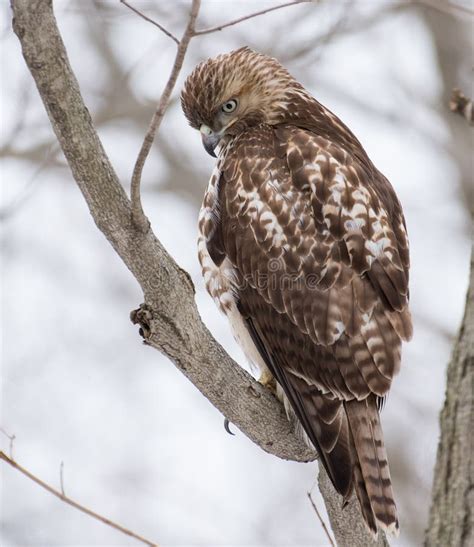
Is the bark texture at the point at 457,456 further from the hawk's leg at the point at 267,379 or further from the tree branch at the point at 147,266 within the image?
the hawk's leg at the point at 267,379

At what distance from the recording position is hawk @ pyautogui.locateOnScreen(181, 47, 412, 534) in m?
4.12

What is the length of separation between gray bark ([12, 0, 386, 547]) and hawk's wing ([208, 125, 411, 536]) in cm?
21

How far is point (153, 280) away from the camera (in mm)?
3676

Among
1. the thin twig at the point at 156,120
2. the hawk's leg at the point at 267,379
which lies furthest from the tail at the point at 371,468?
the thin twig at the point at 156,120

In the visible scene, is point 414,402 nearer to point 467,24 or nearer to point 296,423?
point 467,24

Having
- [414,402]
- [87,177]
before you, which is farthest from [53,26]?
[414,402]

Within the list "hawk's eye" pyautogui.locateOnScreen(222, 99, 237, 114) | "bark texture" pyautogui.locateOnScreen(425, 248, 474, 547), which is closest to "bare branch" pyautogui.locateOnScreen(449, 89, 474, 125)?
"bark texture" pyautogui.locateOnScreen(425, 248, 474, 547)

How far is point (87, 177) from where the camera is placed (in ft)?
11.4

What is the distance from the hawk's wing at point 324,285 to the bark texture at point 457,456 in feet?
1.19

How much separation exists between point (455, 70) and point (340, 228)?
195 inches

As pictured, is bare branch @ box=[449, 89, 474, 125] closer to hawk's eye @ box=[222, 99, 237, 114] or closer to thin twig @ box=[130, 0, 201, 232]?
thin twig @ box=[130, 0, 201, 232]

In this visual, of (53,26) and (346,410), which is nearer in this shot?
(53,26)

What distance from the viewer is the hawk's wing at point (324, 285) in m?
4.15

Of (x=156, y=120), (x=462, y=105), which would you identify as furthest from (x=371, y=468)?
(x=156, y=120)
